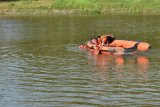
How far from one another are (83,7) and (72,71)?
3841 centimetres

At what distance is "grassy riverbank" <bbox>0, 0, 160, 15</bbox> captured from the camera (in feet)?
188

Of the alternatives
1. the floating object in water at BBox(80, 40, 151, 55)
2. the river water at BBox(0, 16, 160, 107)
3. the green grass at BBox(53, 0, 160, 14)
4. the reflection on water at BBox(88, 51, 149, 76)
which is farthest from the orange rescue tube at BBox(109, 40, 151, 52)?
the green grass at BBox(53, 0, 160, 14)

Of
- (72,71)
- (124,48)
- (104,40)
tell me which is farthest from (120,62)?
(104,40)

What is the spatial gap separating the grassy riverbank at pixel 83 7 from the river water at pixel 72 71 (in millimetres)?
15730

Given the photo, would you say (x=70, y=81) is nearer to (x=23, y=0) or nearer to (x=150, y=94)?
(x=150, y=94)

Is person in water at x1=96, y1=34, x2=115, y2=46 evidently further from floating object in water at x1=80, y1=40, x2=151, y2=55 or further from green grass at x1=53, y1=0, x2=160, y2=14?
green grass at x1=53, y1=0, x2=160, y2=14

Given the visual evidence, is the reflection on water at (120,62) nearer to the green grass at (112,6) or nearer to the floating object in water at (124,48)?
the floating object in water at (124,48)

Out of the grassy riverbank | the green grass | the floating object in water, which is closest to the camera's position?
the floating object in water

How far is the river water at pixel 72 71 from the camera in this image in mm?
16734

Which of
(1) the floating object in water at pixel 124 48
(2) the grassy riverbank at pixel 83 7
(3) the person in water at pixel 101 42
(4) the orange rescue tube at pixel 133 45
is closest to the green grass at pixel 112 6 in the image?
(2) the grassy riverbank at pixel 83 7

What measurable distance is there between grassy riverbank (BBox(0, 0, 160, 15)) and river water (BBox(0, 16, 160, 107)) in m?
15.7

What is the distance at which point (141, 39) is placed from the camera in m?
34.0

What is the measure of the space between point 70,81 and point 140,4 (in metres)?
40.1

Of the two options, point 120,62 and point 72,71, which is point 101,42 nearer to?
point 120,62
